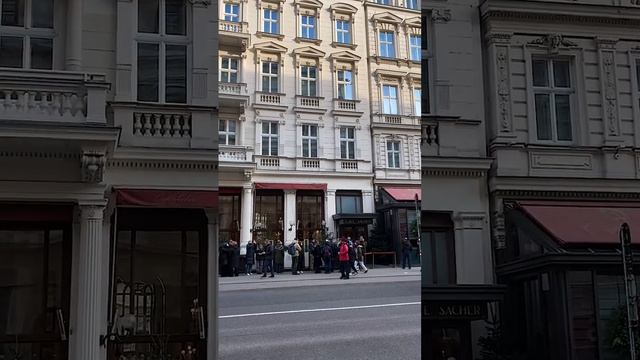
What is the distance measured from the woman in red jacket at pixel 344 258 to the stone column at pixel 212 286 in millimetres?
215

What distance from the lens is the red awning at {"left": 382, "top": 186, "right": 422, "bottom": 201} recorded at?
101 cm

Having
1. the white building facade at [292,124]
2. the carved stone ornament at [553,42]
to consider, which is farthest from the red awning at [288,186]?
the carved stone ornament at [553,42]

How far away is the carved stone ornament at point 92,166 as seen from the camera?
46.8 inches

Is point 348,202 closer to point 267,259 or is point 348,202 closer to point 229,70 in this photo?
point 267,259

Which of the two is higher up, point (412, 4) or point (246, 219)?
point (412, 4)

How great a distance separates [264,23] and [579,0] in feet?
2.89

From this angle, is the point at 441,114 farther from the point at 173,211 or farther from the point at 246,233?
the point at 173,211

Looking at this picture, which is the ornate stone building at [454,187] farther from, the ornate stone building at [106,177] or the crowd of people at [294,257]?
the ornate stone building at [106,177]

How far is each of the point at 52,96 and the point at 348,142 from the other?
0.69 m

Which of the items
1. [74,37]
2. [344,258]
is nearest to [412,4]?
[344,258]

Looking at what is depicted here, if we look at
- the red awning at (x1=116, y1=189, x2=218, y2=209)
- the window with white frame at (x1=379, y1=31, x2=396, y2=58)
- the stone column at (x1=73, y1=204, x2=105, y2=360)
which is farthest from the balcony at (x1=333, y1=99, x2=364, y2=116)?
the stone column at (x1=73, y1=204, x2=105, y2=360)

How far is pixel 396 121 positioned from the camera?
1044 mm

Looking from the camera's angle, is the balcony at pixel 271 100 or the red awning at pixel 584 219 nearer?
the balcony at pixel 271 100

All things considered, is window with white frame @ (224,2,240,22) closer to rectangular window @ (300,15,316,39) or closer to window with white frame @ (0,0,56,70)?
rectangular window @ (300,15,316,39)
